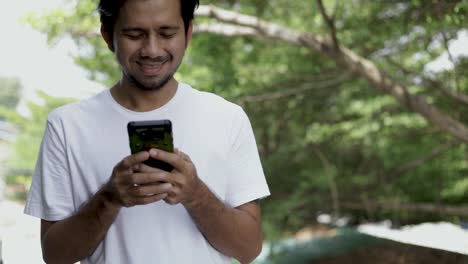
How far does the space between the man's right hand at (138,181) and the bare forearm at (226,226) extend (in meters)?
0.08

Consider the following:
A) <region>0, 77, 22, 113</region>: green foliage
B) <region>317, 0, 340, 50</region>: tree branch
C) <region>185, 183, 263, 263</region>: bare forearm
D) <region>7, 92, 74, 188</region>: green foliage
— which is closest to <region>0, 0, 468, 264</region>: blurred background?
<region>317, 0, 340, 50</region>: tree branch

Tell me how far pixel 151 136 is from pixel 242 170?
23 cm

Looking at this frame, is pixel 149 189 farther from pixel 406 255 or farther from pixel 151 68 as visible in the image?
pixel 406 255

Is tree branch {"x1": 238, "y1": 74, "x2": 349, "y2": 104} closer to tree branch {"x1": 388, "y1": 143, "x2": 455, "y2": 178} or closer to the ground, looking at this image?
tree branch {"x1": 388, "y1": 143, "x2": 455, "y2": 178}

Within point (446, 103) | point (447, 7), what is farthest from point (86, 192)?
point (446, 103)

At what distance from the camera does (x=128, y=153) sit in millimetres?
1001

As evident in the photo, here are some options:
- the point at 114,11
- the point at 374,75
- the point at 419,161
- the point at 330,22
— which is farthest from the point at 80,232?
the point at 419,161

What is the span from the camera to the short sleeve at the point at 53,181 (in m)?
1.02

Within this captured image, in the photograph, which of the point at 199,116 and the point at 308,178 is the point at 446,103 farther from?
the point at 199,116

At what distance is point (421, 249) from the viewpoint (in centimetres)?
175

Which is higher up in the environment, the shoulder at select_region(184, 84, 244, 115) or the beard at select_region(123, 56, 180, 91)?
the beard at select_region(123, 56, 180, 91)

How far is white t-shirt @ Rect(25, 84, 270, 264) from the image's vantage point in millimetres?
986

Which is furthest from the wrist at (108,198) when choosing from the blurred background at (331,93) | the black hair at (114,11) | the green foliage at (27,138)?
the green foliage at (27,138)

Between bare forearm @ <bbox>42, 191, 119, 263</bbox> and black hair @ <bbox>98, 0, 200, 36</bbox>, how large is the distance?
0.27 meters
